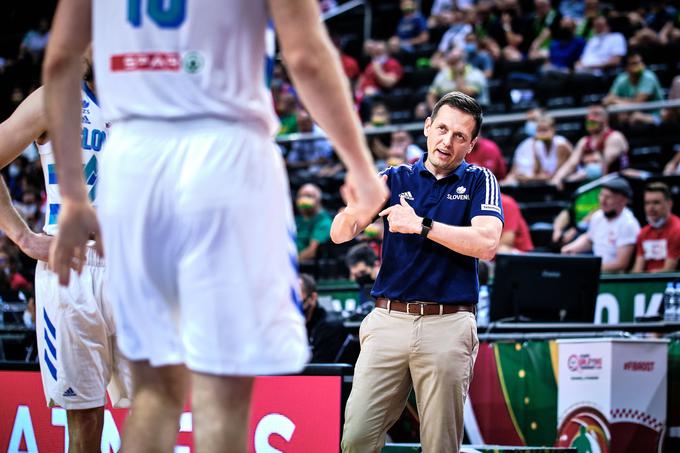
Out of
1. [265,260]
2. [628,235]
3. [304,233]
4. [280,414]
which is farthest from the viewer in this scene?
[304,233]

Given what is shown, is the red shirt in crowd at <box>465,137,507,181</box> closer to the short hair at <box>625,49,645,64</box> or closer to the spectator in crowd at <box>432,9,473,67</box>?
the short hair at <box>625,49,645,64</box>

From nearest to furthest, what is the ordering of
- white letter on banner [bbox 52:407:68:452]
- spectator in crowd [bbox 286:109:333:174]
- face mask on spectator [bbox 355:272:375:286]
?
white letter on banner [bbox 52:407:68:452]
face mask on spectator [bbox 355:272:375:286]
spectator in crowd [bbox 286:109:333:174]

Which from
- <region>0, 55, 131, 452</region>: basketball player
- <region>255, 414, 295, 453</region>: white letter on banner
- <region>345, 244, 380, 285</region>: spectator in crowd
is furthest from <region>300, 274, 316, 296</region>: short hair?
<region>0, 55, 131, 452</region>: basketball player

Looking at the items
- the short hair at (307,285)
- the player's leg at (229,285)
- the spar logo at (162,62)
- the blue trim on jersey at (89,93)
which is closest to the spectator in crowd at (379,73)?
the short hair at (307,285)

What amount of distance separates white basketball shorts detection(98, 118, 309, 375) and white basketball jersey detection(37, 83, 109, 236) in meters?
1.84

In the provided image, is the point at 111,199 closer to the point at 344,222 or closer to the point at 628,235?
the point at 344,222

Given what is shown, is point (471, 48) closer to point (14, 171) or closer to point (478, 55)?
point (478, 55)

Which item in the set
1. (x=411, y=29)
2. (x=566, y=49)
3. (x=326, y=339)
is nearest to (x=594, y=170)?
(x=566, y=49)

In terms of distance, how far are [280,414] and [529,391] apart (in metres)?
2.61

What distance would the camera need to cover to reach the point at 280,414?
5602mm

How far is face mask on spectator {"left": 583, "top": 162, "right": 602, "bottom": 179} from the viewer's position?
40.2 ft

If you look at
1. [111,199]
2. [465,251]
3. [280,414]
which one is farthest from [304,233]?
[111,199]

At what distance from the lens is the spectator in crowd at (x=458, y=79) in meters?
14.9

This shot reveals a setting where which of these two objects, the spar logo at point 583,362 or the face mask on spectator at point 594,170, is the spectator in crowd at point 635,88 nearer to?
the face mask on spectator at point 594,170
